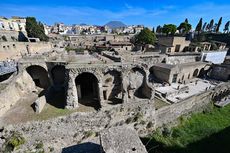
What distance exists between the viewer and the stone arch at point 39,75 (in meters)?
16.0

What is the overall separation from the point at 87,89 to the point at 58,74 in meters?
3.99

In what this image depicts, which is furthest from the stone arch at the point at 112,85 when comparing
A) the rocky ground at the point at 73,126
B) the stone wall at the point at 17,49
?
the stone wall at the point at 17,49

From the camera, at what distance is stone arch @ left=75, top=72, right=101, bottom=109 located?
45.5 ft

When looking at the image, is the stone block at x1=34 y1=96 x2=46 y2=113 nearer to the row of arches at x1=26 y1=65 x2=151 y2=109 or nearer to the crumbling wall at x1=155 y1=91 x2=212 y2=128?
the row of arches at x1=26 y1=65 x2=151 y2=109

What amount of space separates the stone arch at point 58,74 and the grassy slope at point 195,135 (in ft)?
37.9

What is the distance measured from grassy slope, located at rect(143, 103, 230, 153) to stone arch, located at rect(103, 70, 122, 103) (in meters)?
5.20

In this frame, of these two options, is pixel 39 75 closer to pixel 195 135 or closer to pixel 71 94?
pixel 71 94

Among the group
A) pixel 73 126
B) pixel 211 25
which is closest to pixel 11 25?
pixel 73 126

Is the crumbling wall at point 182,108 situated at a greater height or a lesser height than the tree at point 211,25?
lesser

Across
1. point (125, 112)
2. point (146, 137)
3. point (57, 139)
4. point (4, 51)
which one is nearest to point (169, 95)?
point (146, 137)

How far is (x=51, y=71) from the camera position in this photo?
52.7ft

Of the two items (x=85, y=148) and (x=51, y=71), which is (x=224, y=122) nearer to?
(x=85, y=148)

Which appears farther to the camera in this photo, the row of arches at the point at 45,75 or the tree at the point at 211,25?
the tree at the point at 211,25

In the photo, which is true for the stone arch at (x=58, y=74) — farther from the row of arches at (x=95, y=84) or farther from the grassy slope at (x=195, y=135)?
the grassy slope at (x=195, y=135)
